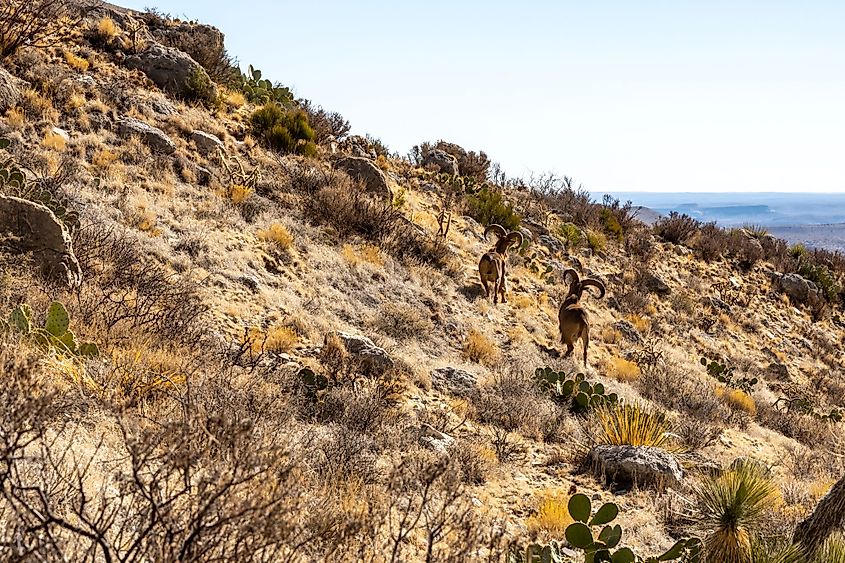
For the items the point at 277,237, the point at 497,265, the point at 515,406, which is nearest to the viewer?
the point at 515,406

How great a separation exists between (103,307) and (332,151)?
11814mm

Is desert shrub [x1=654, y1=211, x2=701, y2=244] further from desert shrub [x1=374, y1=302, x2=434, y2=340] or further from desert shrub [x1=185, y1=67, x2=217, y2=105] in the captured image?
desert shrub [x1=185, y1=67, x2=217, y2=105]

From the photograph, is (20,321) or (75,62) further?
(75,62)

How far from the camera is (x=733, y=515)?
183 inches

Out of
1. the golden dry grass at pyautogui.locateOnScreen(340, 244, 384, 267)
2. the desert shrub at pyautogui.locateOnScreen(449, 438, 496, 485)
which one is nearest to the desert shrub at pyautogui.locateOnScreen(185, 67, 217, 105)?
the golden dry grass at pyautogui.locateOnScreen(340, 244, 384, 267)

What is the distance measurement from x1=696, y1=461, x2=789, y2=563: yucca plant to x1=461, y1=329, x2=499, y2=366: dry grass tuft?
553 centimetres

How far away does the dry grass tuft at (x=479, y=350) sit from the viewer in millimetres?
10302

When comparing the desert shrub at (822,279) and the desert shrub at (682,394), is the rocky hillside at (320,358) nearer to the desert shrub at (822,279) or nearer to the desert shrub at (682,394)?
the desert shrub at (682,394)

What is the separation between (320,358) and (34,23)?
11.6 m

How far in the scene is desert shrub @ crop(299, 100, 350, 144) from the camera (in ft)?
57.6

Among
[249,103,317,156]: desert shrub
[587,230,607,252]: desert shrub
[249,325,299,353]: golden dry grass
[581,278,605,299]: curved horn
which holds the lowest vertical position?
[249,325,299,353]: golden dry grass

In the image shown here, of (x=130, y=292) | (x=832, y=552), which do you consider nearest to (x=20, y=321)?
(x=130, y=292)

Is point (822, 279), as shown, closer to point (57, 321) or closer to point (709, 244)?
point (709, 244)

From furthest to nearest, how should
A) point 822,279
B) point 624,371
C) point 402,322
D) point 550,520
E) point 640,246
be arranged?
point 822,279, point 640,246, point 624,371, point 402,322, point 550,520
